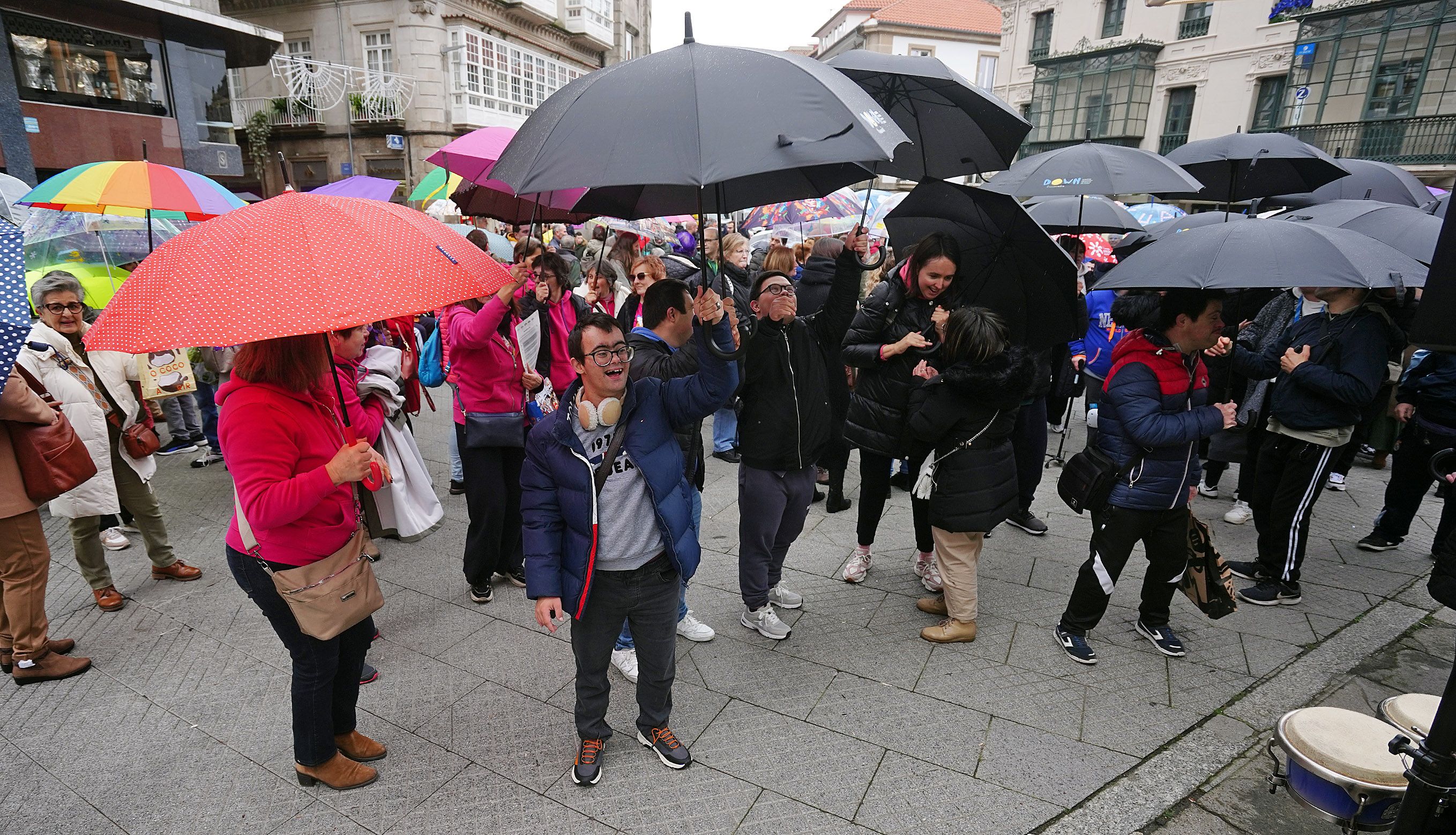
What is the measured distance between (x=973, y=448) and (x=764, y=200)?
1647 millimetres

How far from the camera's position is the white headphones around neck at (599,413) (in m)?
2.55

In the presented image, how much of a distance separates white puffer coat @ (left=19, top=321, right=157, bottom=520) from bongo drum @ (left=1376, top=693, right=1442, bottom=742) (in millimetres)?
5794

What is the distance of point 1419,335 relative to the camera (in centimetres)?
161

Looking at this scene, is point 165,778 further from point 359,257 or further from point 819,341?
point 819,341

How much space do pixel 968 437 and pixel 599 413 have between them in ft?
6.59

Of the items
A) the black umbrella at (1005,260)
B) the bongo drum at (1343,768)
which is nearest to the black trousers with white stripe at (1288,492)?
the black umbrella at (1005,260)

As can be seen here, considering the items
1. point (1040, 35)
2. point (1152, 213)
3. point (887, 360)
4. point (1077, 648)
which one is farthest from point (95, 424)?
point (1040, 35)

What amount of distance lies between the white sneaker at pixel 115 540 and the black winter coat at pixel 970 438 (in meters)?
5.40

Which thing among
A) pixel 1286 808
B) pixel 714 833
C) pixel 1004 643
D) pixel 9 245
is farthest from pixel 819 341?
pixel 9 245

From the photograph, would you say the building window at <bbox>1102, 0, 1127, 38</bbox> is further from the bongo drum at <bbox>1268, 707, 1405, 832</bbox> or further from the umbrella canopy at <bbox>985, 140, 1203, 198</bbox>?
the bongo drum at <bbox>1268, 707, 1405, 832</bbox>

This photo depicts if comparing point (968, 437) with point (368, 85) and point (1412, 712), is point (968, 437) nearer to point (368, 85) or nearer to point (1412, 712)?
point (1412, 712)

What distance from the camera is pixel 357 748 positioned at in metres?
2.95

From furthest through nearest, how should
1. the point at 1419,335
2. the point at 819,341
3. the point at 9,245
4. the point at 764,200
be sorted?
the point at 819,341, the point at 764,200, the point at 9,245, the point at 1419,335

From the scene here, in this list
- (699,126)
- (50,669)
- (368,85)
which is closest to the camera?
(699,126)
